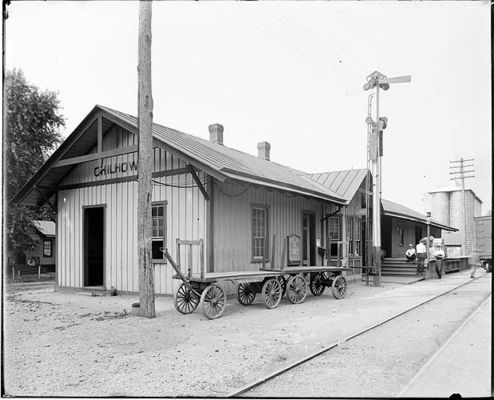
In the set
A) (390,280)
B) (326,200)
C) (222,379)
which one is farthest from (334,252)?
(222,379)

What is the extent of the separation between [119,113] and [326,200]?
6627 millimetres

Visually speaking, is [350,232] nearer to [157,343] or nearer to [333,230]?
[333,230]

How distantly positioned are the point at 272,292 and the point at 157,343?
3.76 meters

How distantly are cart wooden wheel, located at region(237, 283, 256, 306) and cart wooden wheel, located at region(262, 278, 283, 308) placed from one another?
0.43 meters

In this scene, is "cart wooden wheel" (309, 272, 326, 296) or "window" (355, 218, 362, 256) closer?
"cart wooden wheel" (309, 272, 326, 296)

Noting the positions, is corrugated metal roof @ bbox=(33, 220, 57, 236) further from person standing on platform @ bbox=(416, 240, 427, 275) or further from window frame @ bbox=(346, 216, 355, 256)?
person standing on platform @ bbox=(416, 240, 427, 275)

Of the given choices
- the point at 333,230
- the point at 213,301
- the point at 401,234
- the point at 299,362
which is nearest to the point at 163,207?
the point at 213,301

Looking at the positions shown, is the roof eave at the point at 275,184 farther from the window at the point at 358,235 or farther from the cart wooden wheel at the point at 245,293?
the window at the point at 358,235

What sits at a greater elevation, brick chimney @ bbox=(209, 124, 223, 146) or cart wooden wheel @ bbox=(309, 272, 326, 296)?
brick chimney @ bbox=(209, 124, 223, 146)

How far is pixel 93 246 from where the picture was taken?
44.1 feet

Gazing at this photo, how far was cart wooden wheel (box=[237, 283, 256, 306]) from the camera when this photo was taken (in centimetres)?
992

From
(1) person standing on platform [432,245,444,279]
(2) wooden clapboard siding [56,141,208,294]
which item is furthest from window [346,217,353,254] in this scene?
(2) wooden clapboard siding [56,141,208,294]

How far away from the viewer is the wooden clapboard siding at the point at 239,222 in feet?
35.5

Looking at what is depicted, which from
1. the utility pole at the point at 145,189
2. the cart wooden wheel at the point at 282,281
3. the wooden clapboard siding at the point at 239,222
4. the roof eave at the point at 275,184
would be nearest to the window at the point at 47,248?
the wooden clapboard siding at the point at 239,222
